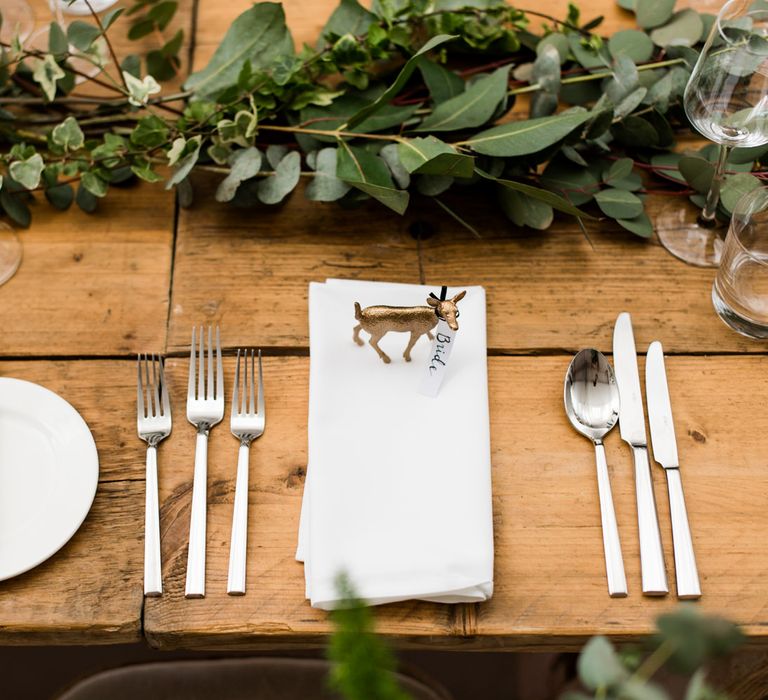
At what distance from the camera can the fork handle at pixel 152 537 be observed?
820 millimetres

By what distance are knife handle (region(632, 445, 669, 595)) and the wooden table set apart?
0.6 inches

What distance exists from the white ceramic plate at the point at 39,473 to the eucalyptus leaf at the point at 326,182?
409mm

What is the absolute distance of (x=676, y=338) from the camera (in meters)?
1.00

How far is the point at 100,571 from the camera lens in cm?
84

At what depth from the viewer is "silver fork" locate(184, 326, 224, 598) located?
0.82 metres

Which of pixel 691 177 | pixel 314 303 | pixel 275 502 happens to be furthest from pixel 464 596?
pixel 691 177

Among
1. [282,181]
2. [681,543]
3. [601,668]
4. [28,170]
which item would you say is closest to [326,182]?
[282,181]

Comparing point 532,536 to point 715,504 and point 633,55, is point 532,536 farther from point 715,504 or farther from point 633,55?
point 633,55

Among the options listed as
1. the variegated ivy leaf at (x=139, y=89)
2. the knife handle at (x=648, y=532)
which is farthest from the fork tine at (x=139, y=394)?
the knife handle at (x=648, y=532)

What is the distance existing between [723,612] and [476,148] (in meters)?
0.61

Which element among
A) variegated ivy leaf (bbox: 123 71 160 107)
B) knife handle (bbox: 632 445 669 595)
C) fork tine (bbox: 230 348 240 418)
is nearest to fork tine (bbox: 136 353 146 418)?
fork tine (bbox: 230 348 240 418)

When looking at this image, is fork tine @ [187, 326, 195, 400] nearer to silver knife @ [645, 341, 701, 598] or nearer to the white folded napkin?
the white folded napkin

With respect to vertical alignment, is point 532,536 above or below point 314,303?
below

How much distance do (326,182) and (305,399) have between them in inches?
11.6
